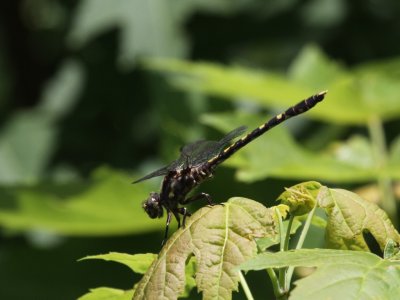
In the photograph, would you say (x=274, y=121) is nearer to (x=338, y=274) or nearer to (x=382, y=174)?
(x=338, y=274)

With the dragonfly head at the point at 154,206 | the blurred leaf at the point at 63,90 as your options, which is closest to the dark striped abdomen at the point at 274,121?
the dragonfly head at the point at 154,206

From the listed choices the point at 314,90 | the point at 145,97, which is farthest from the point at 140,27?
the point at 314,90

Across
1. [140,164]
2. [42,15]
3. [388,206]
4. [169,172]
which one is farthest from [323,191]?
[42,15]

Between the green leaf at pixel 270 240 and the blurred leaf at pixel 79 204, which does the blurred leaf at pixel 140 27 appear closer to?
the blurred leaf at pixel 79 204

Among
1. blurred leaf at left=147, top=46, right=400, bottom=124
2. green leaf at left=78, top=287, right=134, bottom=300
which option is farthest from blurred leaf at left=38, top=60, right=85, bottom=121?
green leaf at left=78, top=287, right=134, bottom=300

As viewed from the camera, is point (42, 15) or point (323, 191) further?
point (42, 15)

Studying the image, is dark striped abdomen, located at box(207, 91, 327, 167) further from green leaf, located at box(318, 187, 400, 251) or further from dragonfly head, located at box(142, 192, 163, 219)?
green leaf, located at box(318, 187, 400, 251)

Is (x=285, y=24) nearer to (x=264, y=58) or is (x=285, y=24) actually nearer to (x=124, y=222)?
(x=264, y=58)
